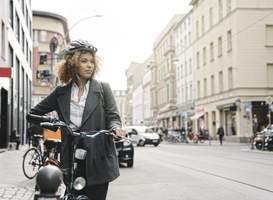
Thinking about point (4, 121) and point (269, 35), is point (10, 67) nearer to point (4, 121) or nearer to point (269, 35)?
point (4, 121)

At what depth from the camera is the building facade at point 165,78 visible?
198 feet

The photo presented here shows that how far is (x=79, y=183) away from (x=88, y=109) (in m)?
0.58

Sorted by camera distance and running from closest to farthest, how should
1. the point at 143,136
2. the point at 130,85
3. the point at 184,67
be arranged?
1. the point at 143,136
2. the point at 184,67
3. the point at 130,85

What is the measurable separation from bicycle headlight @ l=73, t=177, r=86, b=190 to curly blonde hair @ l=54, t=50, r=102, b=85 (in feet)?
2.92

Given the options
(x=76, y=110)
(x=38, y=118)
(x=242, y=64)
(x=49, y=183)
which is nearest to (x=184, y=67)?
(x=242, y=64)

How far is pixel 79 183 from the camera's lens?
2867mm

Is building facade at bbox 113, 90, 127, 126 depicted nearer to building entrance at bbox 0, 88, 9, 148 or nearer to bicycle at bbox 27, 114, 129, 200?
building entrance at bbox 0, 88, 9, 148

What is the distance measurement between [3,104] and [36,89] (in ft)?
103

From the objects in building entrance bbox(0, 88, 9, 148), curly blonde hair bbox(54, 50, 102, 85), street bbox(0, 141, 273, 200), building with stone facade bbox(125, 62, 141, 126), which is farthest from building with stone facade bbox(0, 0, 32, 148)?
building with stone facade bbox(125, 62, 141, 126)

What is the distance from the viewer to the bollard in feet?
6.05

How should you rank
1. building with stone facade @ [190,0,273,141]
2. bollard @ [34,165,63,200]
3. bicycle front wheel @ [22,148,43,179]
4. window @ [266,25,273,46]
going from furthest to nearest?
window @ [266,25,273,46] → building with stone facade @ [190,0,273,141] → bicycle front wheel @ [22,148,43,179] → bollard @ [34,165,63,200]

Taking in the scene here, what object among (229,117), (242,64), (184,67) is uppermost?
(184,67)

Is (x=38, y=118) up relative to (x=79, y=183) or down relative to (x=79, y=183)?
up

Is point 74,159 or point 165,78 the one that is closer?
point 74,159
